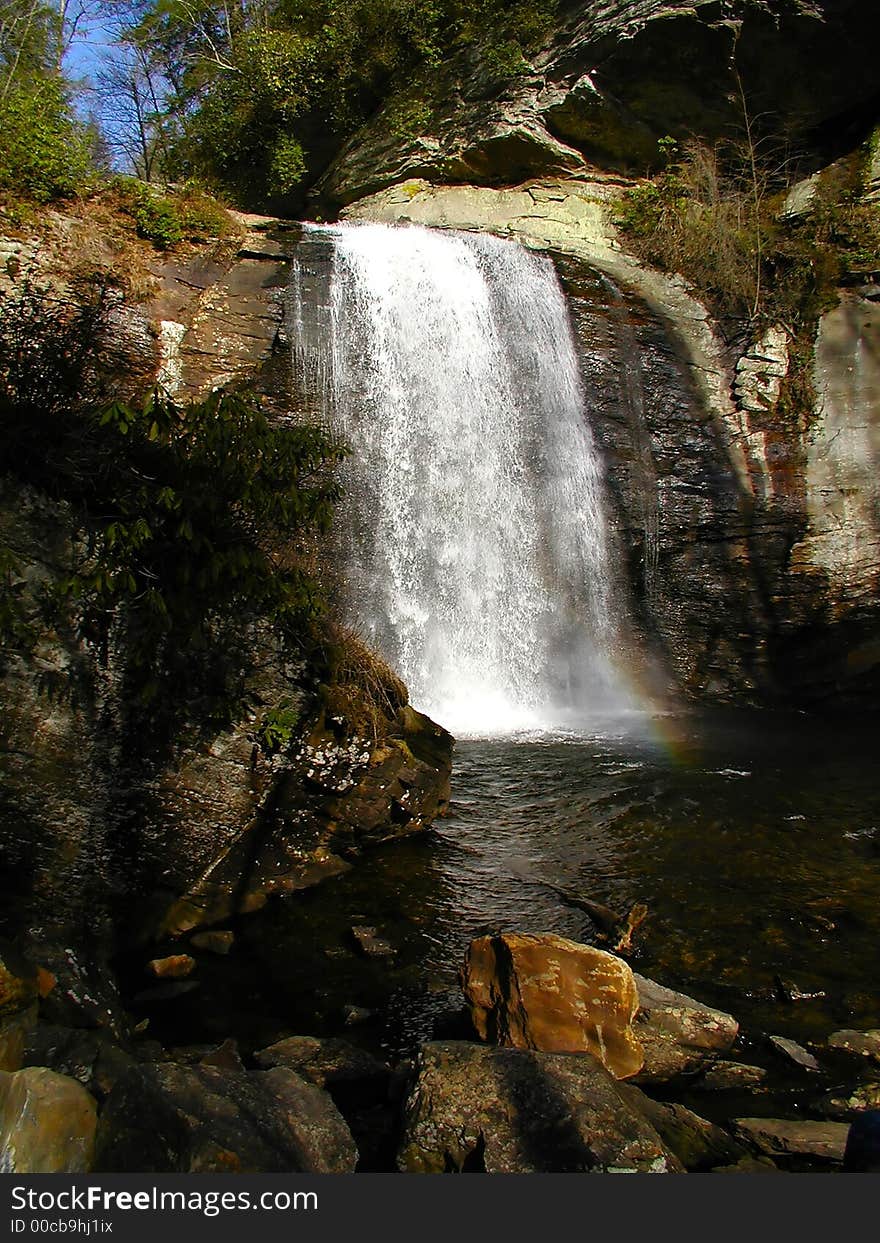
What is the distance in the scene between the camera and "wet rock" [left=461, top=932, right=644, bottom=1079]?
124 inches

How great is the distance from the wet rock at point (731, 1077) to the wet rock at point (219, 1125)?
154 cm

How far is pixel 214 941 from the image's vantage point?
4238 mm

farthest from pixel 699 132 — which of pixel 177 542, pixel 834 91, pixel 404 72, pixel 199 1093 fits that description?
pixel 199 1093

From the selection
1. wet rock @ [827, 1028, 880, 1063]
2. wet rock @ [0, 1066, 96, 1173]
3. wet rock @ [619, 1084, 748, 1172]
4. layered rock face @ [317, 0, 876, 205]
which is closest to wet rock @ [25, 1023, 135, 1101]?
wet rock @ [0, 1066, 96, 1173]

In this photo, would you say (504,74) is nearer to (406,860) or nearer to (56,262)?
(56,262)

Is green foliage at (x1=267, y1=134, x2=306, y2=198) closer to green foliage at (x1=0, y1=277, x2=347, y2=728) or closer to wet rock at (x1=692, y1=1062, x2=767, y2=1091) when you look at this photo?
green foliage at (x1=0, y1=277, x2=347, y2=728)

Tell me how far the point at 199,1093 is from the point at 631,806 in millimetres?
4865

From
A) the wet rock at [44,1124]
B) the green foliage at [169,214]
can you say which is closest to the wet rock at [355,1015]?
the wet rock at [44,1124]

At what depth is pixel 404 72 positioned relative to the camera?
16.0 meters

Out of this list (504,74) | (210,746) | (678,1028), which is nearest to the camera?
(678,1028)

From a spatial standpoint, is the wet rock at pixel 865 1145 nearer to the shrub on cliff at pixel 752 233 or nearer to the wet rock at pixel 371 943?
the wet rock at pixel 371 943

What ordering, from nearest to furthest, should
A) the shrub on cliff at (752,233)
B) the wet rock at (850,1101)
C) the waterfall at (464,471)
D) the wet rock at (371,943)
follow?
the wet rock at (850,1101)
the wet rock at (371,943)
the waterfall at (464,471)
the shrub on cliff at (752,233)

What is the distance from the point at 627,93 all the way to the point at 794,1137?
638 inches

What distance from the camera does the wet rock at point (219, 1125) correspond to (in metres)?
2.12
